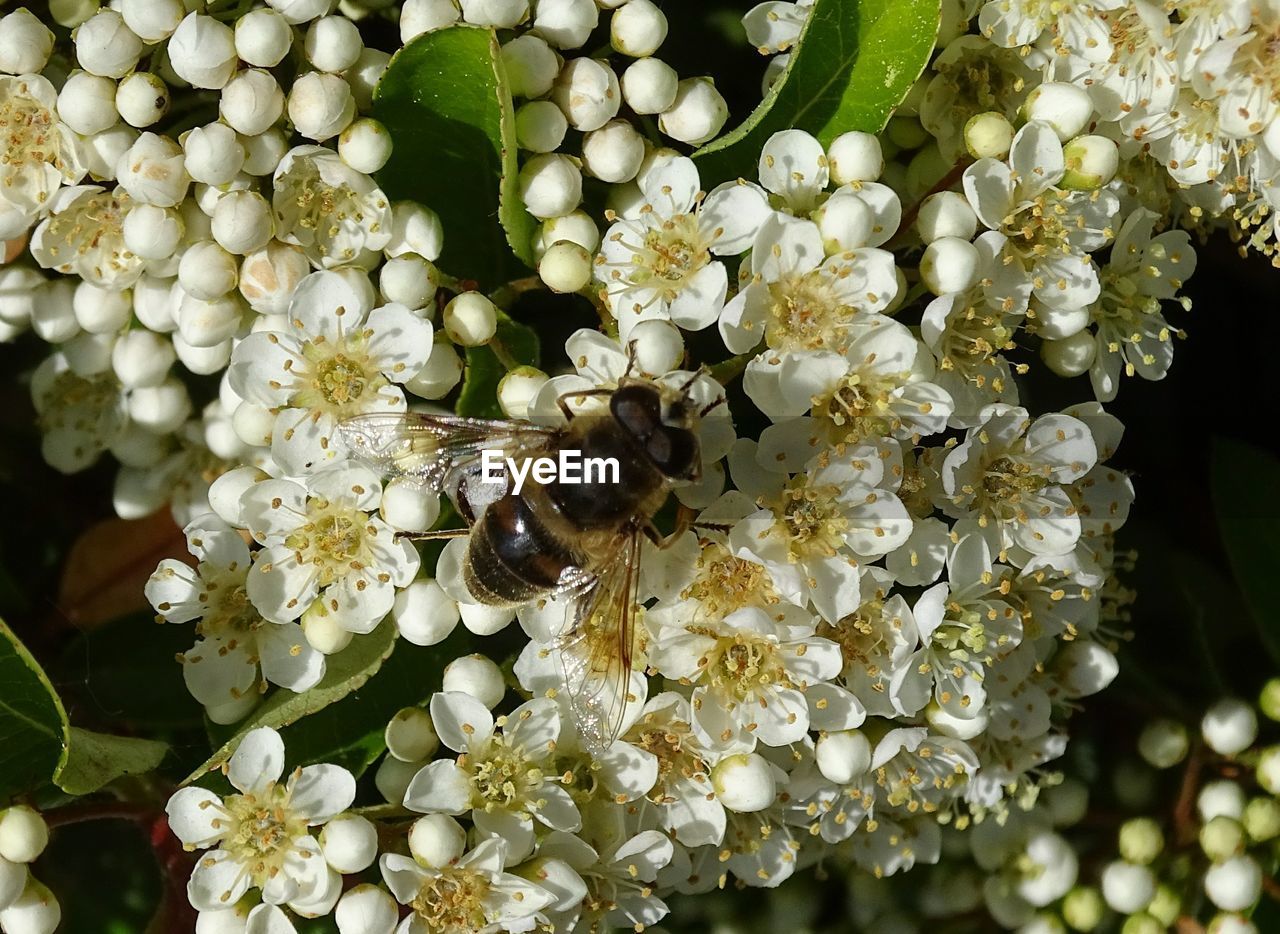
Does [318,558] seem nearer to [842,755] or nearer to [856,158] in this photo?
[842,755]

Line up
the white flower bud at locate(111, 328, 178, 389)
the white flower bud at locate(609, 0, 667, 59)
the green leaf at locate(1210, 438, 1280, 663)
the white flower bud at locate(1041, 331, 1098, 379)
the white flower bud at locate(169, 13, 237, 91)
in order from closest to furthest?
the white flower bud at locate(169, 13, 237, 91)
the white flower bud at locate(609, 0, 667, 59)
the white flower bud at locate(1041, 331, 1098, 379)
the white flower bud at locate(111, 328, 178, 389)
the green leaf at locate(1210, 438, 1280, 663)

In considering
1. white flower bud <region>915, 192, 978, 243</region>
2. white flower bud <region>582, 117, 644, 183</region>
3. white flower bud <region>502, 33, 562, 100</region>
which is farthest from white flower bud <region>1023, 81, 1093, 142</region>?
white flower bud <region>502, 33, 562, 100</region>

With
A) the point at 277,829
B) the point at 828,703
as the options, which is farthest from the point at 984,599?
the point at 277,829

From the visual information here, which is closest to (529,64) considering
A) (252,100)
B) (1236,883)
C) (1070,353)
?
(252,100)

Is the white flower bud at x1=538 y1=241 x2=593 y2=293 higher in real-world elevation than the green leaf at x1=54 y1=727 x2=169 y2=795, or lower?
higher

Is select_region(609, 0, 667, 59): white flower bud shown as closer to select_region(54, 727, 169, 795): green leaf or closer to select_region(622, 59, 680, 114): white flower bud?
select_region(622, 59, 680, 114): white flower bud

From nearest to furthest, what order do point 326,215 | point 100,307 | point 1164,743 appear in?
point 326,215 < point 100,307 < point 1164,743

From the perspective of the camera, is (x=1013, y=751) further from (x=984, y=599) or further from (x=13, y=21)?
(x=13, y=21)
